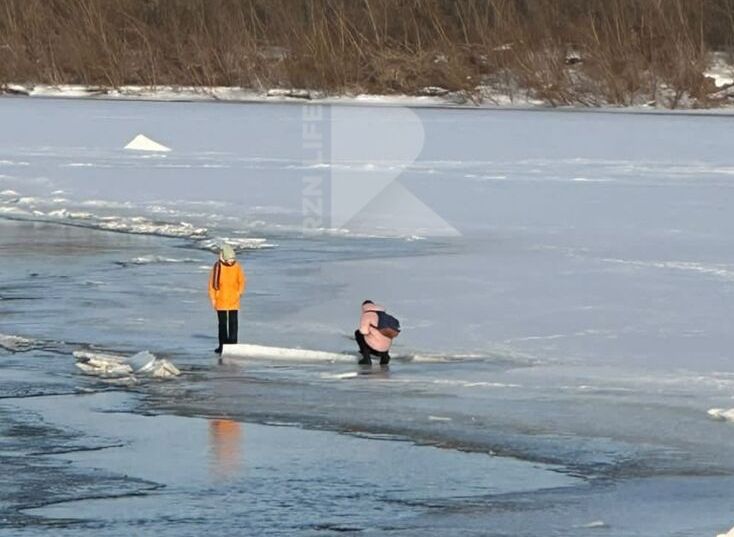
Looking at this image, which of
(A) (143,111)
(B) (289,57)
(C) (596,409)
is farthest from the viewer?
(B) (289,57)

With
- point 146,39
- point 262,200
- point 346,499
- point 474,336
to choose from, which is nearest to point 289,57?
point 146,39

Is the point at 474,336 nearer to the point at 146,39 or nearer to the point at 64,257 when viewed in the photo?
the point at 64,257

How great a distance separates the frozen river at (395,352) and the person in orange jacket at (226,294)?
243mm

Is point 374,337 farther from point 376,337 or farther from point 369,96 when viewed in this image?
point 369,96

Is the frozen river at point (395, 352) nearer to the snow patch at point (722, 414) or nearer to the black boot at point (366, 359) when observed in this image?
the snow patch at point (722, 414)

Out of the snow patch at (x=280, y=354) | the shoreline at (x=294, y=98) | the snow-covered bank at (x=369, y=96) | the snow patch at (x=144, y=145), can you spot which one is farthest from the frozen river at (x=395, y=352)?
the snow-covered bank at (x=369, y=96)

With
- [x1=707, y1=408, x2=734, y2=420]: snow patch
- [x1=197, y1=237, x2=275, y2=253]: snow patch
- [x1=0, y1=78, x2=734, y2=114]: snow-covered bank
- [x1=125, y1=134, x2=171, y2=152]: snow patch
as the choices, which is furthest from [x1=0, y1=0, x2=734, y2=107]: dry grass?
[x1=707, y1=408, x2=734, y2=420]: snow patch

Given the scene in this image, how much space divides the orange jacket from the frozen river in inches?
13.1

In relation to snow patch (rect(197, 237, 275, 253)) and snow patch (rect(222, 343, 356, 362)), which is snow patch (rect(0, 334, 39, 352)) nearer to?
snow patch (rect(222, 343, 356, 362))

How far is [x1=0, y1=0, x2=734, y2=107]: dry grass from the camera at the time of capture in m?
42.9

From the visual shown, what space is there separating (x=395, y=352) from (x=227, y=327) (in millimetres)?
1015

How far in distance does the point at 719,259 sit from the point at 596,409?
6171mm

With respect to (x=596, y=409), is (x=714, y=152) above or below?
above

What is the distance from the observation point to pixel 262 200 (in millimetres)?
21250
